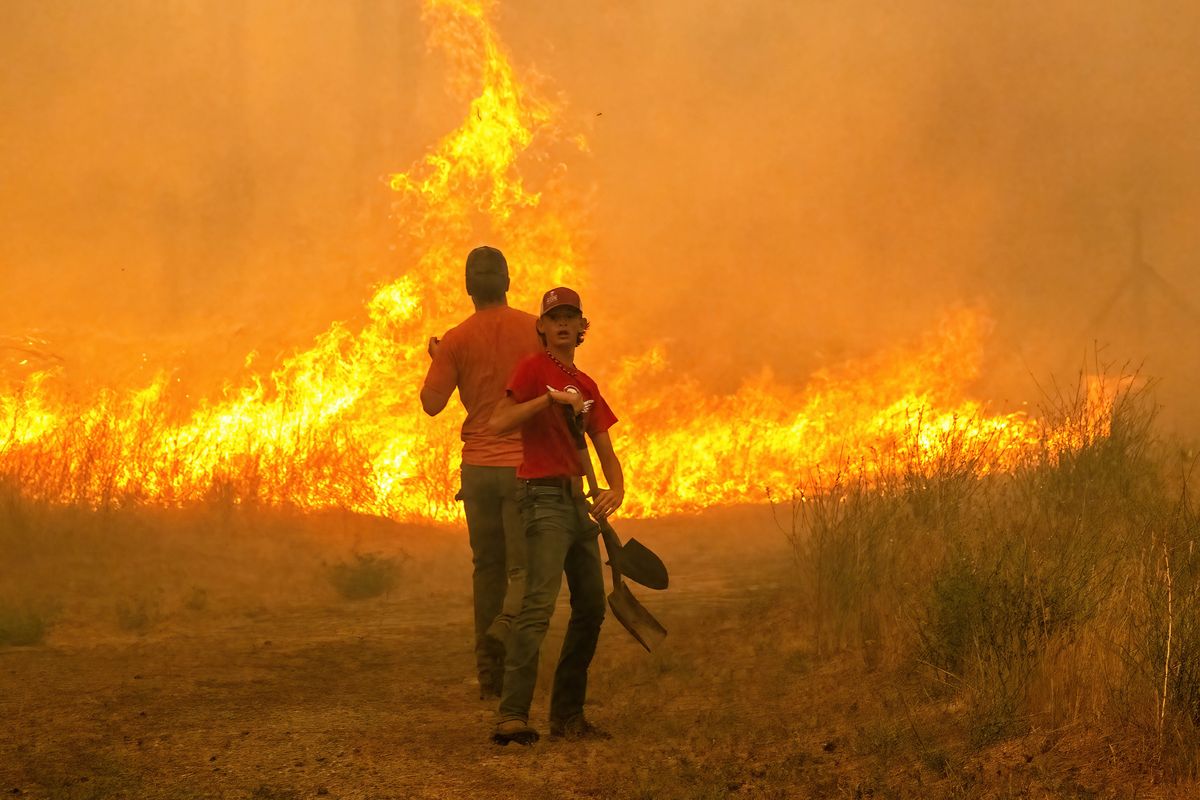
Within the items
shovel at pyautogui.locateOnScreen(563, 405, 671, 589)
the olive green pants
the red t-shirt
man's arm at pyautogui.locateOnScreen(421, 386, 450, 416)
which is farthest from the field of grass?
man's arm at pyautogui.locateOnScreen(421, 386, 450, 416)

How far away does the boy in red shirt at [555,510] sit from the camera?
5.79m

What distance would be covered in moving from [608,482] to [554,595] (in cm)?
60

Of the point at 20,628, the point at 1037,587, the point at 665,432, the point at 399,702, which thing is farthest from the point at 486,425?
the point at 665,432

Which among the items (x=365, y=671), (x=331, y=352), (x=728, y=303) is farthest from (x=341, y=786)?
(x=728, y=303)

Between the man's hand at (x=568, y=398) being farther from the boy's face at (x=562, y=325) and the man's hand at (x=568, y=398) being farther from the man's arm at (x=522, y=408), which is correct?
the boy's face at (x=562, y=325)

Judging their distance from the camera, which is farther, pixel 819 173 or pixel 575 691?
pixel 819 173

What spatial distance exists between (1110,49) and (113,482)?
21628 mm

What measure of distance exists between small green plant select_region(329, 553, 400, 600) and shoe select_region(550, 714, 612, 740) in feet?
20.2

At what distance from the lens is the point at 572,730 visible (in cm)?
604

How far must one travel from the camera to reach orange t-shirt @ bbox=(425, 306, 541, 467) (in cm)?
692

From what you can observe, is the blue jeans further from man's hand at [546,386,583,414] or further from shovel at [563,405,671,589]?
man's hand at [546,386,583,414]

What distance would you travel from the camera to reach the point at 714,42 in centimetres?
2373

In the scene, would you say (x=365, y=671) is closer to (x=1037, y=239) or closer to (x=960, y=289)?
(x=960, y=289)

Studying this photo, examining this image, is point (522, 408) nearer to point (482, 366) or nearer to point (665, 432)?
point (482, 366)
